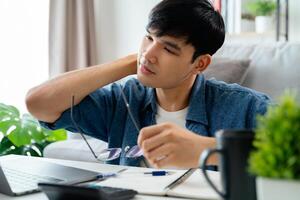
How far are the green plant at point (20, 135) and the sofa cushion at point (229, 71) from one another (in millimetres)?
1106

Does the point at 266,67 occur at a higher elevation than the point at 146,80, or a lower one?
lower

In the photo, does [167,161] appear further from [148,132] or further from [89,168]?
[89,168]

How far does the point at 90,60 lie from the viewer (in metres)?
3.23

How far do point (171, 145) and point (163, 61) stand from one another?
1.30ft

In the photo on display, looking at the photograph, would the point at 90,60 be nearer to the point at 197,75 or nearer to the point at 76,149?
the point at 76,149

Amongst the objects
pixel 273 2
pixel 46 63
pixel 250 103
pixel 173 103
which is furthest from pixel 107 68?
pixel 46 63

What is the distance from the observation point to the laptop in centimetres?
85

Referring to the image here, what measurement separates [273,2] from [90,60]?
1302mm

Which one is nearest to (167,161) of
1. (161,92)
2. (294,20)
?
(161,92)

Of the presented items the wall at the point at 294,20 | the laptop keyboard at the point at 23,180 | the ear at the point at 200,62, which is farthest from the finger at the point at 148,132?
the wall at the point at 294,20

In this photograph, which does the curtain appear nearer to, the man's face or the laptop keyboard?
the man's face

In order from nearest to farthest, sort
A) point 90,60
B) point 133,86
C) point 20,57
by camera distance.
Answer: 1. point 133,86
2. point 20,57
3. point 90,60

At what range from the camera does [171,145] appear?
89 centimetres

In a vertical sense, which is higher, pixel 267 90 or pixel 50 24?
pixel 50 24
